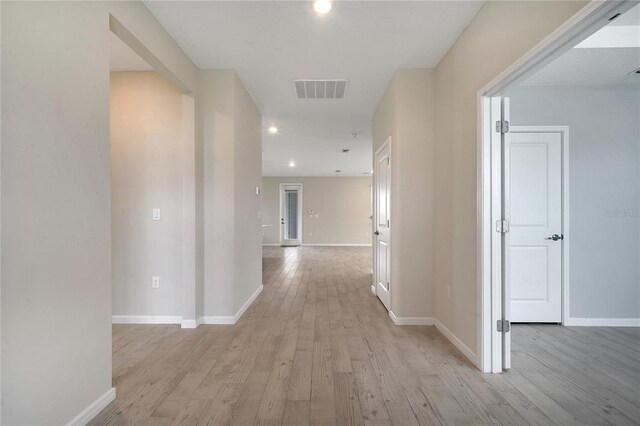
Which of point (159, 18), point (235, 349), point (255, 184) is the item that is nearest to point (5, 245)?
point (235, 349)

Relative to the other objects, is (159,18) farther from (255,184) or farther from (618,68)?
(618,68)

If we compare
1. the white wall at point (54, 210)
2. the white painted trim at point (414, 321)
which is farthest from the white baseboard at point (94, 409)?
the white painted trim at point (414, 321)

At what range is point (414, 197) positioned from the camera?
305 centimetres

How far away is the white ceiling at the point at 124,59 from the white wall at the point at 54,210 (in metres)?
1.00

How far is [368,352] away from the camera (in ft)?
7.86

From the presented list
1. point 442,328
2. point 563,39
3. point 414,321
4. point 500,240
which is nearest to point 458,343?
point 442,328

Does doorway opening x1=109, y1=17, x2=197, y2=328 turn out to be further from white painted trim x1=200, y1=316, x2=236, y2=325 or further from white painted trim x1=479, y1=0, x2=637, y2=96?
white painted trim x1=479, y1=0, x2=637, y2=96

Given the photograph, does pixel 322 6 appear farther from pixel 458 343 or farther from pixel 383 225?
pixel 458 343

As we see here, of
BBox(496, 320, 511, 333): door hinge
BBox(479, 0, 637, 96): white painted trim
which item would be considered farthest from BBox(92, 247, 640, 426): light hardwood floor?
BBox(479, 0, 637, 96): white painted trim

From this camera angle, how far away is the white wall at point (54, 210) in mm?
1197

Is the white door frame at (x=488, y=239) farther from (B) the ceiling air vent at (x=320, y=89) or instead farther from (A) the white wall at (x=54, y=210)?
(A) the white wall at (x=54, y=210)

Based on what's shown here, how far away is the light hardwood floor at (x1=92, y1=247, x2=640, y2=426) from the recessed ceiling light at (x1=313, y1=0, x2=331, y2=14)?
8.94ft

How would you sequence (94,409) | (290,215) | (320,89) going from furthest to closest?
1. (290,215)
2. (320,89)
3. (94,409)

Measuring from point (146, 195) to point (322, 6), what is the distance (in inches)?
100
